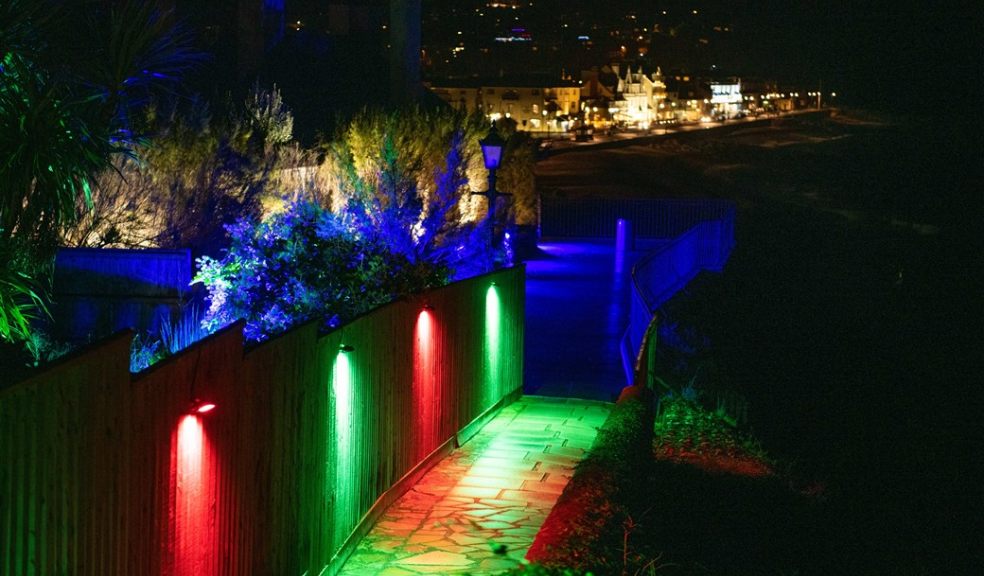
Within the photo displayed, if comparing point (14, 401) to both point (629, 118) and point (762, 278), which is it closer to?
point (762, 278)

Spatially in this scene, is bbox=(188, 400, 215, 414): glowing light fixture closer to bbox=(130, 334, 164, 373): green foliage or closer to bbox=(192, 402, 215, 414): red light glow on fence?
bbox=(192, 402, 215, 414): red light glow on fence

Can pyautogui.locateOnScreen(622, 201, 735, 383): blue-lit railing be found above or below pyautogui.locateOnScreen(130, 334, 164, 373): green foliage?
below

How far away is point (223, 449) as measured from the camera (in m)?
5.81

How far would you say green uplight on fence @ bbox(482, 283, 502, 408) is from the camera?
12.2 meters

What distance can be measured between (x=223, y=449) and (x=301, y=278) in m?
4.49

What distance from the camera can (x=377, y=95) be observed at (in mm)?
32344

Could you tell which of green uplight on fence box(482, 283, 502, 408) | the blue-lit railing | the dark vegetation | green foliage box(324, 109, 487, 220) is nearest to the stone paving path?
green uplight on fence box(482, 283, 502, 408)

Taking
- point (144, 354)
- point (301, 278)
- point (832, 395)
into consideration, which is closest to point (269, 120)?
point (144, 354)

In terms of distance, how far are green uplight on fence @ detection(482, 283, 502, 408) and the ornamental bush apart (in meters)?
1.57

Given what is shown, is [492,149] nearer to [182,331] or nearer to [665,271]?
[182,331]

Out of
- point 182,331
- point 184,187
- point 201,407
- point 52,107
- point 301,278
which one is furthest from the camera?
point 184,187

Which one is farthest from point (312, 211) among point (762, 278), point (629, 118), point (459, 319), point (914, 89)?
point (629, 118)

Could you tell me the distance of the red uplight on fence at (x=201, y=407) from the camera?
17.7 ft

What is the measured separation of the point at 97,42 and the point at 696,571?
5.12 metres
